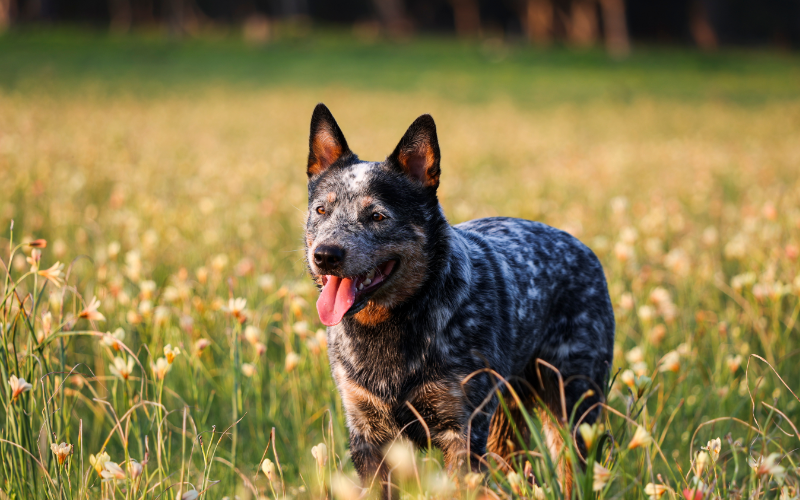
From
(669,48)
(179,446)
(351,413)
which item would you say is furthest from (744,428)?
(669,48)

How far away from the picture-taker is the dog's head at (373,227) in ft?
8.59

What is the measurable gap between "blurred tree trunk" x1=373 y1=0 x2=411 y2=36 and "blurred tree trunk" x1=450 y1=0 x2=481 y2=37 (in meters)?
5.59

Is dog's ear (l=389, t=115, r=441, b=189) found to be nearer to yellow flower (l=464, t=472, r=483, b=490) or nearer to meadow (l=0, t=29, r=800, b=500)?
meadow (l=0, t=29, r=800, b=500)

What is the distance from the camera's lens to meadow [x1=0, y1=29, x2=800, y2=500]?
2.45 m

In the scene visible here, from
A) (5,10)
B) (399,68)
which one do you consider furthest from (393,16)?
(5,10)

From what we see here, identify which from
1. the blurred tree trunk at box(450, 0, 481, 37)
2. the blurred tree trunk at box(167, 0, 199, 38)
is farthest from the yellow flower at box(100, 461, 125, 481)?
the blurred tree trunk at box(450, 0, 481, 37)

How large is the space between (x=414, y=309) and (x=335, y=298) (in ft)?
1.21

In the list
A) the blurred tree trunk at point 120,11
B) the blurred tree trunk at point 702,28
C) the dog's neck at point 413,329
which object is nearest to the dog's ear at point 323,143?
the dog's neck at point 413,329

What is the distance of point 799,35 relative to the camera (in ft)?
170

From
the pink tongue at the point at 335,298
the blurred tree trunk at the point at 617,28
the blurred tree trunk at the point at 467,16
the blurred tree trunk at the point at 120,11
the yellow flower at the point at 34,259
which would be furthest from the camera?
the blurred tree trunk at the point at 467,16

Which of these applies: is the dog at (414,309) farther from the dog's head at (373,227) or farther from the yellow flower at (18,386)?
the yellow flower at (18,386)

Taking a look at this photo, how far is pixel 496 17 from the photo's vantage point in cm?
5797

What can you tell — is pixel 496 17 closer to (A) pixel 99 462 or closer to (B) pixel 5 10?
(B) pixel 5 10

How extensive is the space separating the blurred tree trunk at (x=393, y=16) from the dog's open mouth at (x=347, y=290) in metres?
48.8
